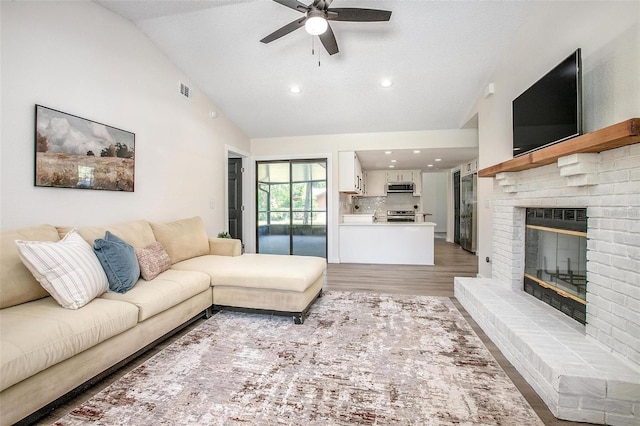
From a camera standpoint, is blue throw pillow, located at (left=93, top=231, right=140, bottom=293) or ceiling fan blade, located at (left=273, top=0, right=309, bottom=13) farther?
ceiling fan blade, located at (left=273, top=0, right=309, bottom=13)

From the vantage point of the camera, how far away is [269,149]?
5680mm

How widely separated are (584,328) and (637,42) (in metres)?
1.81

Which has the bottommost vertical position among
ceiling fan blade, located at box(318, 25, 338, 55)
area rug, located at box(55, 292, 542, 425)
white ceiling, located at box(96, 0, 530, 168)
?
area rug, located at box(55, 292, 542, 425)

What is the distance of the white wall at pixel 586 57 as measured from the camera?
1645 mm

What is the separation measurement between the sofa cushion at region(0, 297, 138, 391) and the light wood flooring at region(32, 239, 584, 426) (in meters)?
Answer: 0.31

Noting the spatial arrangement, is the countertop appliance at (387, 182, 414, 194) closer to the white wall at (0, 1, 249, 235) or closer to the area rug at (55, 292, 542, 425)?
the white wall at (0, 1, 249, 235)

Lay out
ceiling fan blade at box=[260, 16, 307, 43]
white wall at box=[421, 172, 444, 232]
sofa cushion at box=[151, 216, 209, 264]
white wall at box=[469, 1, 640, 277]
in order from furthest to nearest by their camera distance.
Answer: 1. white wall at box=[421, 172, 444, 232]
2. sofa cushion at box=[151, 216, 209, 264]
3. ceiling fan blade at box=[260, 16, 307, 43]
4. white wall at box=[469, 1, 640, 277]

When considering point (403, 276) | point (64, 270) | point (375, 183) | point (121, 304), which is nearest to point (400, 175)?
point (375, 183)

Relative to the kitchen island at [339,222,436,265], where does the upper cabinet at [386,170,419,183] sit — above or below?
above

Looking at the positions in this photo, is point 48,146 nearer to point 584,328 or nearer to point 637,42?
point 637,42

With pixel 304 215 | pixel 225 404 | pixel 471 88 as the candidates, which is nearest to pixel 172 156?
pixel 304 215

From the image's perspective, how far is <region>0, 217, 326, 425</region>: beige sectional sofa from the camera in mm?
1331

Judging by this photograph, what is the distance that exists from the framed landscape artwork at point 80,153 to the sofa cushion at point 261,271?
3.61ft

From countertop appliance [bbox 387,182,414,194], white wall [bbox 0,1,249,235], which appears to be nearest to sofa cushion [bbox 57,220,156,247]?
white wall [bbox 0,1,249,235]
